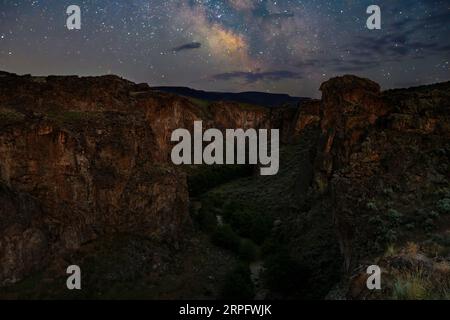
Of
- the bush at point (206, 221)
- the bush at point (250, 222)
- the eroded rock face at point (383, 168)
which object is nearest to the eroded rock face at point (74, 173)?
the bush at point (206, 221)

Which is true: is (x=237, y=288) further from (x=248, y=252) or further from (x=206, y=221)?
(x=206, y=221)

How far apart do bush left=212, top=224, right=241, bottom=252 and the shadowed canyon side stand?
1.58 meters

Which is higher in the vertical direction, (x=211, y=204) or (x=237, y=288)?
(x=211, y=204)

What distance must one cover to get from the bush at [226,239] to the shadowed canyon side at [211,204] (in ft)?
5.18

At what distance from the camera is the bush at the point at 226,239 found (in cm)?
4359

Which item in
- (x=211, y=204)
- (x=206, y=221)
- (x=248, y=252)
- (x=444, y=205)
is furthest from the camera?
(x=211, y=204)

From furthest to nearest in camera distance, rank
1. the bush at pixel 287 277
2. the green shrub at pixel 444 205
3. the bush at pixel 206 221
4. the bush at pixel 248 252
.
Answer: the bush at pixel 206 221 → the bush at pixel 248 252 → the bush at pixel 287 277 → the green shrub at pixel 444 205

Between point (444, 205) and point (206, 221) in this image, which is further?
point (206, 221)

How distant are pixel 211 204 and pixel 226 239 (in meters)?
16.1

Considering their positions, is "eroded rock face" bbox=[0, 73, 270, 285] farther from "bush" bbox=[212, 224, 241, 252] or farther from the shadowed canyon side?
"bush" bbox=[212, 224, 241, 252]

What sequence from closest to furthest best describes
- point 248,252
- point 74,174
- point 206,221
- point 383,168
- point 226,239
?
point 383,168 → point 74,174 → point 248,252 → point 226,239 → point 206,221

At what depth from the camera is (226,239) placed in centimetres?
4412

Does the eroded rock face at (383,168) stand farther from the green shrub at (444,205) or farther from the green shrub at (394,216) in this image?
the green shrub at (444,205)

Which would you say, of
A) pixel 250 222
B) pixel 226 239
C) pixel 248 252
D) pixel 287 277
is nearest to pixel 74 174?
pixel 226 239
